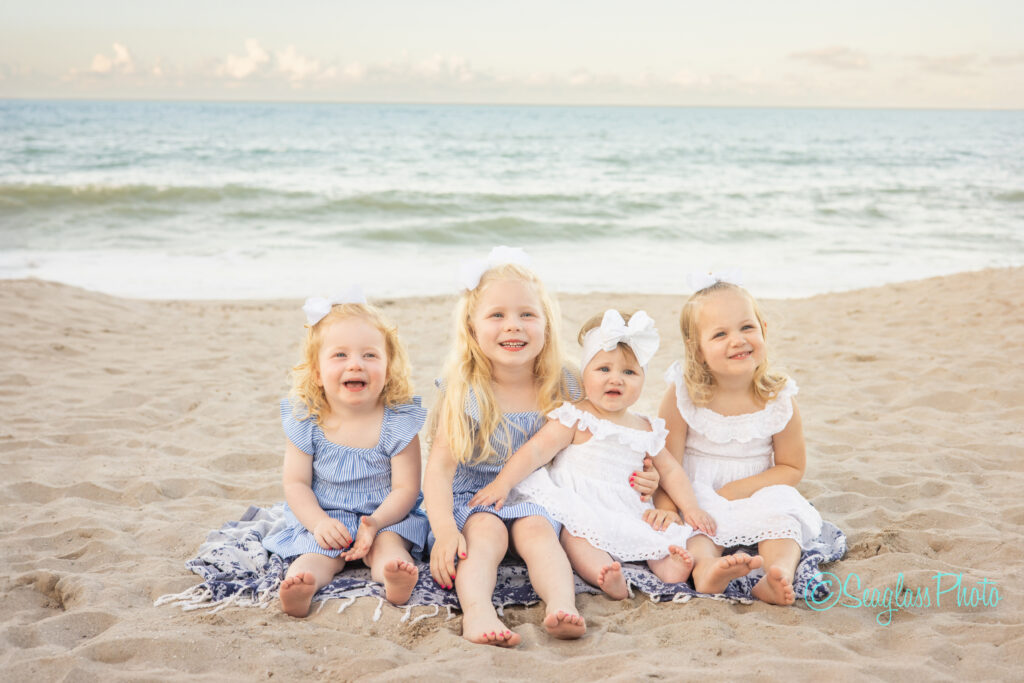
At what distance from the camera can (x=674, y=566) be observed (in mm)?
2949

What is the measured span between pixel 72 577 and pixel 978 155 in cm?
3521

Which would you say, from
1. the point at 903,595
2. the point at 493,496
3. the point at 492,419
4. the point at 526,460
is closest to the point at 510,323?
the point at 492,419

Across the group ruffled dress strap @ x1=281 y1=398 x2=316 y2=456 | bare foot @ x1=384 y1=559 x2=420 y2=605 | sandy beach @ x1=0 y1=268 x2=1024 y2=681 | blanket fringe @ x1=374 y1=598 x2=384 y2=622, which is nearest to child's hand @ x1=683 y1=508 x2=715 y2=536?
sandy beach @ x1=0 y1=268 x2=1024 y2=681

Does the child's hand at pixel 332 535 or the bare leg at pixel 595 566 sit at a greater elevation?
the child's hand at pixel 332 535

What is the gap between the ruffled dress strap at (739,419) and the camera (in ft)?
11.0

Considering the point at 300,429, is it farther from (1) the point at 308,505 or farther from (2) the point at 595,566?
(2) the point at 595,566

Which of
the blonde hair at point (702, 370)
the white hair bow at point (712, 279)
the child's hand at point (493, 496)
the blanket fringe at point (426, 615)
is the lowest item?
the blanket fringe at point (426, 615)

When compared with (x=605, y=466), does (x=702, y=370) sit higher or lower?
higher

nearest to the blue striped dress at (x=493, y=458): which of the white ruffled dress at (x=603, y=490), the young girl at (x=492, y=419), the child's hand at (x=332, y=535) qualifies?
the young girl at (x=492, y=419)

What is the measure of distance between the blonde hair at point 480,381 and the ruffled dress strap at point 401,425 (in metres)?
0.08

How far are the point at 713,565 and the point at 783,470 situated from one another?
2.63ft

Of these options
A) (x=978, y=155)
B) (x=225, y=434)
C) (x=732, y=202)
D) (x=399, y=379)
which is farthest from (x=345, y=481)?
(x=978, y=155)

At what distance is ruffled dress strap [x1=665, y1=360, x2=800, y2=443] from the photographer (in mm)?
3363

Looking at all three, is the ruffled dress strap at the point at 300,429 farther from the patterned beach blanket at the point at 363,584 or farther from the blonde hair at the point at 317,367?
the patterned beach blanket at the point at 363,584
